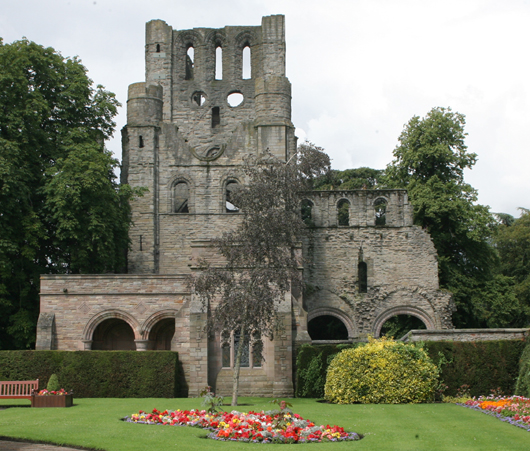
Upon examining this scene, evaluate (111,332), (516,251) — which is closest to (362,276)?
(111,332)

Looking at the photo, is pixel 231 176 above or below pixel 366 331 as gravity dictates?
A: above

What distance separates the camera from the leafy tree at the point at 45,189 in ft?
88.3

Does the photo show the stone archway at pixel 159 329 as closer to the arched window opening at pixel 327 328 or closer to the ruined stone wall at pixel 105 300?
the ruined stone wall at pixel 105 300

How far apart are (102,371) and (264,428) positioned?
422 inches

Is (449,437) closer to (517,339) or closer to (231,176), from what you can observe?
(517,339)

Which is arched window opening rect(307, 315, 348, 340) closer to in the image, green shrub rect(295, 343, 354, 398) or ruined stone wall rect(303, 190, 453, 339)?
ruined stone wall rect(303, 190, 453, 339)

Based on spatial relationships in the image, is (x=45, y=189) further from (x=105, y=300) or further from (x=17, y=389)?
(x=17, y=389)

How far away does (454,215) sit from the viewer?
116 feet

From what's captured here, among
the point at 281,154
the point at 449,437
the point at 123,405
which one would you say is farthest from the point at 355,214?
the point at 449,437

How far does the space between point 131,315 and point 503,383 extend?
1315 centimetres

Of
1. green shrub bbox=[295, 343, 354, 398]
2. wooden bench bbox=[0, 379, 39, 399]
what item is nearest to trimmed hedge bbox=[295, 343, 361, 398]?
green shrub bbox=[295, 343, 354, 398]

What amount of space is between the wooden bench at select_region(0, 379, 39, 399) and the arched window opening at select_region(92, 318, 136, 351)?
6.34m

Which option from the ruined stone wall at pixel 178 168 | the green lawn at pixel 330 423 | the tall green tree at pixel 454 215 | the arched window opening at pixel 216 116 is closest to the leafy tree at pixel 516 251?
the tall green tree at pixel 454 215

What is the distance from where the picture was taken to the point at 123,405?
1923 centimetres
